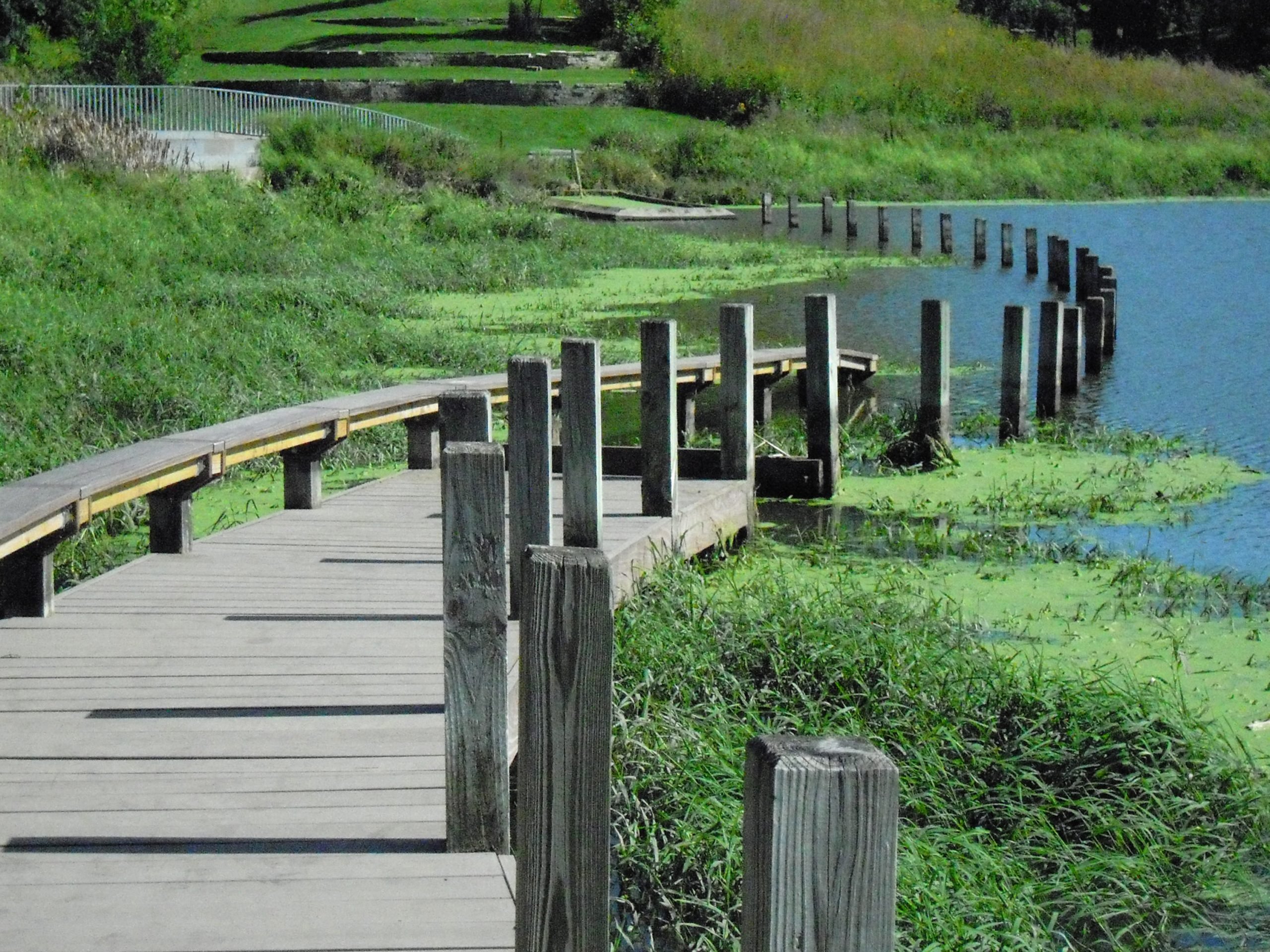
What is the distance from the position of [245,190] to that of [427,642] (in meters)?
17.3

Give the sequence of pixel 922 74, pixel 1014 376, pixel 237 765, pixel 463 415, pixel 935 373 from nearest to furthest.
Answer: pixel 237 765, pixel 463 415, pixel 935 373, pixel 1014 376, pixel 922 74

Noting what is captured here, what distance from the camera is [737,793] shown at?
4582 millimetres

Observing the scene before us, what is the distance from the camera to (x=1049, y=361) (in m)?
12.4

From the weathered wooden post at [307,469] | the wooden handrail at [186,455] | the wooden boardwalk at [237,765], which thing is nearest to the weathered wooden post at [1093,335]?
the wooden handrail at [186,455]

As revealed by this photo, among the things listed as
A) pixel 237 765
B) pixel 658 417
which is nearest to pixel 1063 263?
pixel 658 417

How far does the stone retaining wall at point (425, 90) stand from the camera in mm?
45406

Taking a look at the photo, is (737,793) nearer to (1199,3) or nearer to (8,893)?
(8,893)

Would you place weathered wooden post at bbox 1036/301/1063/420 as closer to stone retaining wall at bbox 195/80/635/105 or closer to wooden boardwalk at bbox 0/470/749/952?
wooden boardwalk at bbox 0/470/749/952

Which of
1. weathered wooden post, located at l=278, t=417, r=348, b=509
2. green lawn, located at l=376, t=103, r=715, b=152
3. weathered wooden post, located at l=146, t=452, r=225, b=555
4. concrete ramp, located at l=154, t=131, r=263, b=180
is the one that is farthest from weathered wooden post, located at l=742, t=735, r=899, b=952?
green lawn, located at l=376, t=103, r=715, b=152

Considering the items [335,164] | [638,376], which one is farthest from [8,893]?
[335,164]

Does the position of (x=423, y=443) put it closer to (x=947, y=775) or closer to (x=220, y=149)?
(x=947, y=775)

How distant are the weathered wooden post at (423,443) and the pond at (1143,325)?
3.59 m

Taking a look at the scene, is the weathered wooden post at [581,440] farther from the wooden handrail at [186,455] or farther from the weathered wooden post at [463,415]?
the wooden handrail at [186,455]

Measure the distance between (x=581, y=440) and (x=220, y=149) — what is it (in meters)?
22.5
